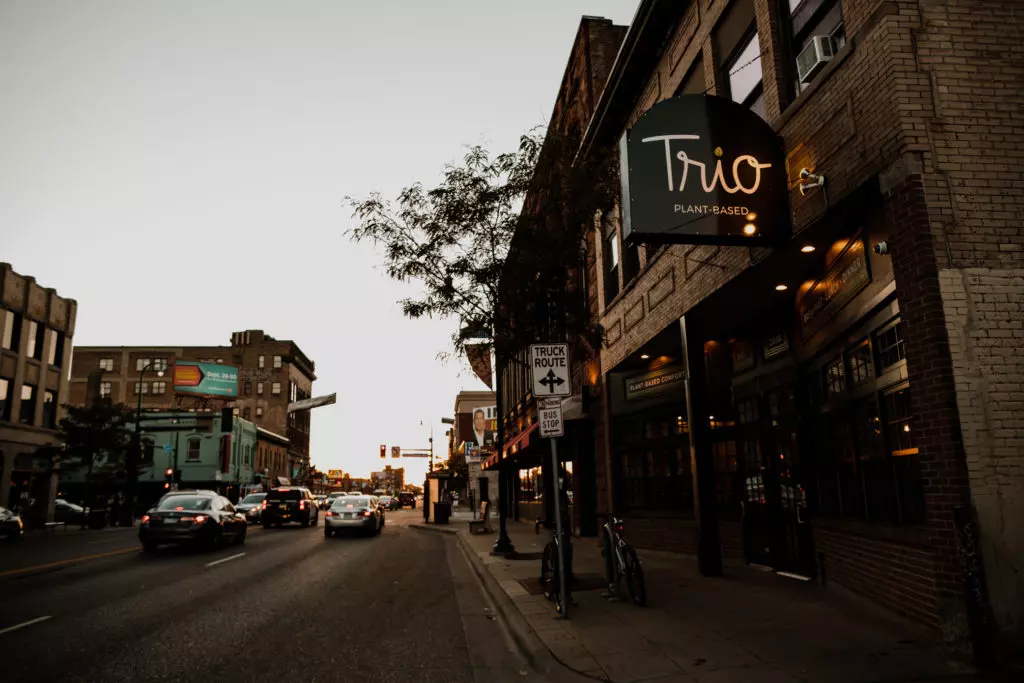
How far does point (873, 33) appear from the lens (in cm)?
695

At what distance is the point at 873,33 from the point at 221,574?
43.6 feet

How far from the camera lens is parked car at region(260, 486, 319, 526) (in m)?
31.8

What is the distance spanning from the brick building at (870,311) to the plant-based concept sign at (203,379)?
234 ft

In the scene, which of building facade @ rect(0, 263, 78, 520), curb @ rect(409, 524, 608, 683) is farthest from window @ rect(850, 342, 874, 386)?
building facade @ rect(0, 263, 78, 520)

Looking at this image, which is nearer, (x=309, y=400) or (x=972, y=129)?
(x=972, y=129)

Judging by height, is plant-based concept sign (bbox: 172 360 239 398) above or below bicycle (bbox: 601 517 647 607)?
above

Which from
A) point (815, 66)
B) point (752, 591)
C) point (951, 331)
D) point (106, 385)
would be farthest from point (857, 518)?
point (106, 385)

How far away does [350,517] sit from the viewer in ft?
84.5

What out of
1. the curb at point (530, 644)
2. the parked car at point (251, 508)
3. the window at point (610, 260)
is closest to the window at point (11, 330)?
the parked car at point (251, 508)

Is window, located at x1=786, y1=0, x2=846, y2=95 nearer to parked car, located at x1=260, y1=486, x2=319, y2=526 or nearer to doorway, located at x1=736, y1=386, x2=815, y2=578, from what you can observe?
doorway, located at x1=736, y1=386, x2=815, y2=578

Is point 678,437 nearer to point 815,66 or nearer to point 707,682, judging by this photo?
point 815,66

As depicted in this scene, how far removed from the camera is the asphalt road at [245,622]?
6.09m

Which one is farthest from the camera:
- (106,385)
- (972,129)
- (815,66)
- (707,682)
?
(106,385)

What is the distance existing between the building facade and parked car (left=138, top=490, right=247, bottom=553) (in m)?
21.1
